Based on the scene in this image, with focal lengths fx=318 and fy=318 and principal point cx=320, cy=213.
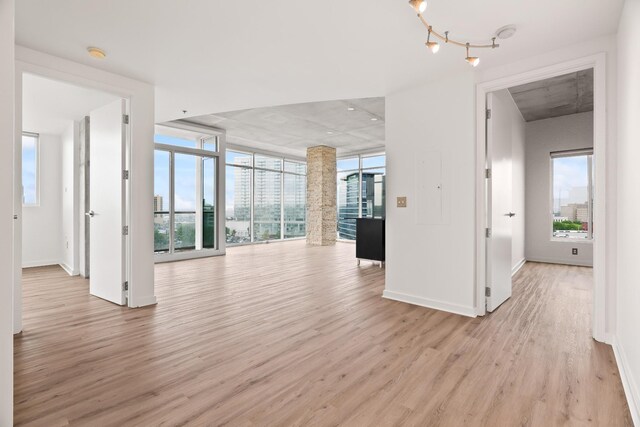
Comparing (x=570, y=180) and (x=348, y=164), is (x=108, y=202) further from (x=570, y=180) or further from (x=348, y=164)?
(x=348, y=164)

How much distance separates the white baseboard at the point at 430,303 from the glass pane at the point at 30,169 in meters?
6.73

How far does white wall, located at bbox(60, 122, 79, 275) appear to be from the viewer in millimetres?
5324

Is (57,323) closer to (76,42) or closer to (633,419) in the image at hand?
(76,42)

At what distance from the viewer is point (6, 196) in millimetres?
1444

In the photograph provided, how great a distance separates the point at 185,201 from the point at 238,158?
9.04 feet

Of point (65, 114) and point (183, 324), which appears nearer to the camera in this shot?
point (183, 324)

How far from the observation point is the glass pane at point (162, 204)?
6.59 m

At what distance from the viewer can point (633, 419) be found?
1.65m

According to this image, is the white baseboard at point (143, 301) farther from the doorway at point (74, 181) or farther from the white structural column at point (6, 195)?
the white structural column at point (6, 195)

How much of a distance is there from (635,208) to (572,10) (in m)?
1.44

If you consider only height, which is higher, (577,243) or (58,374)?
(577,243)

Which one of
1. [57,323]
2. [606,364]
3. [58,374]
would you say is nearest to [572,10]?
[606,364]

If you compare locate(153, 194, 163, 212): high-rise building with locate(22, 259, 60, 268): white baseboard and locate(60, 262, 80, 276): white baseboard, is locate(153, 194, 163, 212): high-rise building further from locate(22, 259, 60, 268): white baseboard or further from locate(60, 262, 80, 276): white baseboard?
locate(22, 259, 60, 268): white baseboard

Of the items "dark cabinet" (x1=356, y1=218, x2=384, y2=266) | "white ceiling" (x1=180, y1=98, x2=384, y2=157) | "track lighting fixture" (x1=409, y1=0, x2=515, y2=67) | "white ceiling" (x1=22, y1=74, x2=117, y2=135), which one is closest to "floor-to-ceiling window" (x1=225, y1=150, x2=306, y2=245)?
"white ceiling" (x1=180, y1=98, x2=384, y2=157)
